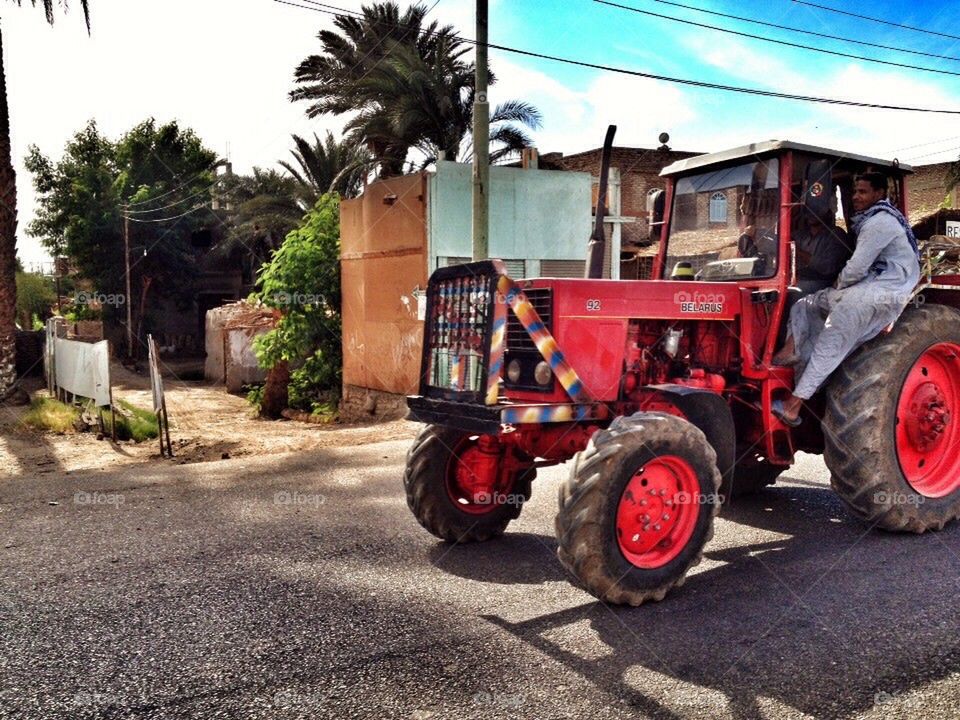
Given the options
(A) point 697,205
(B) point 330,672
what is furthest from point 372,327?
(B) point 330,672

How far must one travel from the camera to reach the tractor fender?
5.28m

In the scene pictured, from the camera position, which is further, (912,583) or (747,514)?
(747,514)

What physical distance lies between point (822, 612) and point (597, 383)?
1.80 metres

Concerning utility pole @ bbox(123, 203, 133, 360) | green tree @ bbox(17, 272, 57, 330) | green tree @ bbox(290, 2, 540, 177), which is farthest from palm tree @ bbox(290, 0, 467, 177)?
green tree @ bbox(17, 272, 57, 330)

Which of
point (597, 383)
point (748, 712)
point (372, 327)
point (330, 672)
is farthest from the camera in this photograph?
point (372, 327)

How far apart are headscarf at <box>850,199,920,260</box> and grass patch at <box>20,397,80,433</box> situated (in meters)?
11.9

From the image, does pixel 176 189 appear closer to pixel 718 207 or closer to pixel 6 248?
pixel 6 248

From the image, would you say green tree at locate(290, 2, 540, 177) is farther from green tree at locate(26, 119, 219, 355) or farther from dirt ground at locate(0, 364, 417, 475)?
green tree at locate(26, 119, 219, 355)

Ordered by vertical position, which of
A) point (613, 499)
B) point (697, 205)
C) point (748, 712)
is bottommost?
point (748, 712)

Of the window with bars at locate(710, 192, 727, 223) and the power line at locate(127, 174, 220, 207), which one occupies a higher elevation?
the power line at locate(127, 174, 220, 207)

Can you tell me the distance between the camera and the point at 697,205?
6617mm

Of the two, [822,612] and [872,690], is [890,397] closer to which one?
[822,612]
